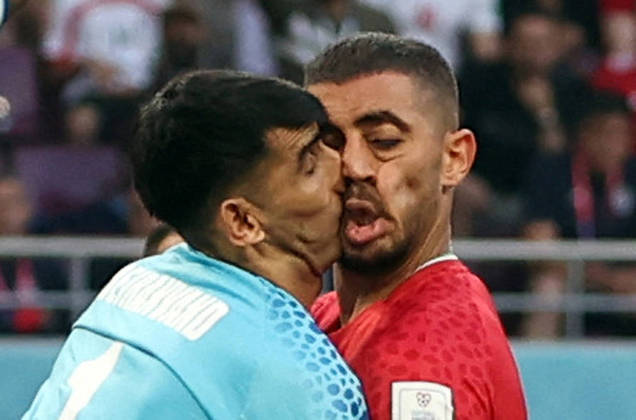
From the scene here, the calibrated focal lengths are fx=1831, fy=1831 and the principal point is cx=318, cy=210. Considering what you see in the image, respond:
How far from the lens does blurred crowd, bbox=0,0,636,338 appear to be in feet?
24.3

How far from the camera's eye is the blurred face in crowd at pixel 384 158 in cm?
314

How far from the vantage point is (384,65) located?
3.21m

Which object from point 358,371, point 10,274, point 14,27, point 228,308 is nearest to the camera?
point 228,308

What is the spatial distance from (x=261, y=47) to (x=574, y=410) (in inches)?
76.8

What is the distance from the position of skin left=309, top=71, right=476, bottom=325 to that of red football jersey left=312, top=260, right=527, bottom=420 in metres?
0.09

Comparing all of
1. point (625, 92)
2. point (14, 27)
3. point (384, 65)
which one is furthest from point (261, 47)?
point (384, 65)

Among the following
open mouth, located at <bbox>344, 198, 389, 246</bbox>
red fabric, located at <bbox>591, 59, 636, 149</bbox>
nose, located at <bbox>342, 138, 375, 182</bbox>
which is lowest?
red fabric, located at <bbox>591, 59, 636, 149</bbox>

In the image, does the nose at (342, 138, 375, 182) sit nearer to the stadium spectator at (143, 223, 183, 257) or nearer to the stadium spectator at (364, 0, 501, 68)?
the stadium spectator at (143, 223, 183, 257)

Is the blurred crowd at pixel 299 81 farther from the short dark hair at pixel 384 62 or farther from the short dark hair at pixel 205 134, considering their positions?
the short dark hair at pixel 205 134

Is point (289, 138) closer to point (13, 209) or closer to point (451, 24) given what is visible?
point (13, 209)

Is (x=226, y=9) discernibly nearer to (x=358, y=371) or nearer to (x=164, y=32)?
(x=164, y=32)

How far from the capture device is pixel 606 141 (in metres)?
7.48

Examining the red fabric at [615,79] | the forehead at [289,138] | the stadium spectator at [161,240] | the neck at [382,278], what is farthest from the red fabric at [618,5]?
the forehead at [289,138]

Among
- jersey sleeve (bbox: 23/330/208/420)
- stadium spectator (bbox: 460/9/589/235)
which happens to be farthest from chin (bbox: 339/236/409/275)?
stadium spectator (bbox: 460/9/589/235)
